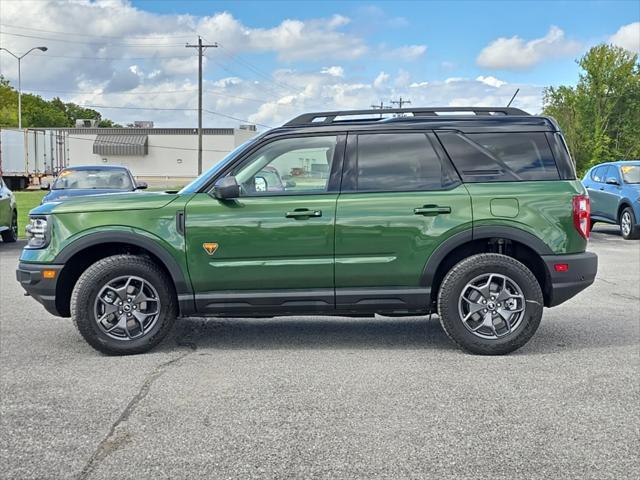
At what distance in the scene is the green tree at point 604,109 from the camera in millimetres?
52844

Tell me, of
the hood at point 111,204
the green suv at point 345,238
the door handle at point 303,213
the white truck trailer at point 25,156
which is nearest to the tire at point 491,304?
the green suv at point 345,238

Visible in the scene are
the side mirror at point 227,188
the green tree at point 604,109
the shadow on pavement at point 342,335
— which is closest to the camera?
the side mirror at point 227,188

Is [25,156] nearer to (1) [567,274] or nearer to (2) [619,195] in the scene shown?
(2) [619,195]

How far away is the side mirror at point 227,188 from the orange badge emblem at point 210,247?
37 centimetres

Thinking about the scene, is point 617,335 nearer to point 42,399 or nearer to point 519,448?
point 519,448

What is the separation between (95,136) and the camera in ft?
257

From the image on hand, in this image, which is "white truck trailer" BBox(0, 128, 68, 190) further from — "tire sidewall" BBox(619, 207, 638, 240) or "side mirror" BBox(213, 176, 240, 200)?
"side mirror" BBox(213, 176, 240, 200)

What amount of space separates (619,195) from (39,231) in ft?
42.7

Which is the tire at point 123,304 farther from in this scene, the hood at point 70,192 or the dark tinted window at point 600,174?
the dark tinted window at point 600,174

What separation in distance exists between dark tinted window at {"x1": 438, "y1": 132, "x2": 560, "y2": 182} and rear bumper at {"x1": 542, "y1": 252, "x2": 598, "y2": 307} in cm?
66

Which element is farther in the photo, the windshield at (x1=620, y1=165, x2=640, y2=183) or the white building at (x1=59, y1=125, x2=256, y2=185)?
the white building at (x1=59, y1=125, x2=256, y2=185)

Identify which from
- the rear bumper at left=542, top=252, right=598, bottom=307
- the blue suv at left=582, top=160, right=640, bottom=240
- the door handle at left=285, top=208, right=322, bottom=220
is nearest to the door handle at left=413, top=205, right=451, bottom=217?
the door handle at left=285, top=208, right=322, bottom=220

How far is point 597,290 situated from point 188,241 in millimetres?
5643

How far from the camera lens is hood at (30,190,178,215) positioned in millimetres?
5582
